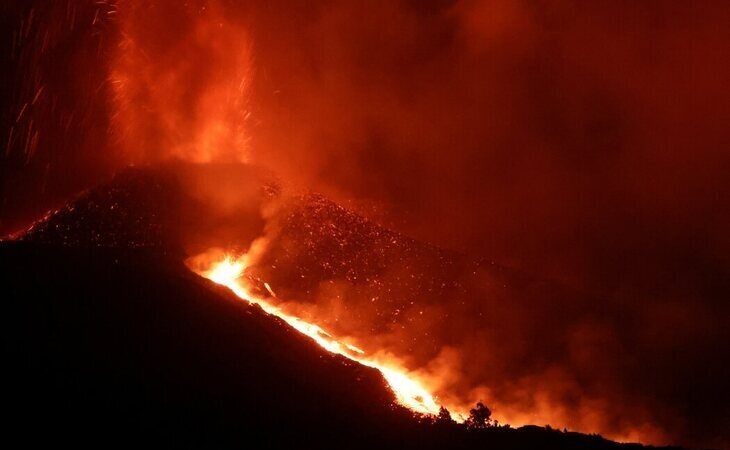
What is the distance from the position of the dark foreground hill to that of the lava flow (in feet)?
2.17

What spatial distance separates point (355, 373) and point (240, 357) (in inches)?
56.3

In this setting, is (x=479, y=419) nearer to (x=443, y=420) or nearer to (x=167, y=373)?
(x=443, y=420)

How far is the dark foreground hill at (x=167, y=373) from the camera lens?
232 inches

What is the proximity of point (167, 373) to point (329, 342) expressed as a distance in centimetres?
305

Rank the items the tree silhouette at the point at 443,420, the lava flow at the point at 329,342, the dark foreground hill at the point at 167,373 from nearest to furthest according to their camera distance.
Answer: the dark foreground hill at the point at 167,373
the tree silhouette at the point at 443,420
the lava flow at the point at 329,342

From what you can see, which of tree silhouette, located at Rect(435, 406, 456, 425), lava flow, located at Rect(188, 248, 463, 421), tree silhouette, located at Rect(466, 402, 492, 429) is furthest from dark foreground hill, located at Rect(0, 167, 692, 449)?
lava flow, located at Rect(188, 248, 463, 421)

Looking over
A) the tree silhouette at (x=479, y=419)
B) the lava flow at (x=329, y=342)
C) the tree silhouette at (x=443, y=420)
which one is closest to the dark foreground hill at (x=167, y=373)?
the tree silhouette at (x=443, y=420)

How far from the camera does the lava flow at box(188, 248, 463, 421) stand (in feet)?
27.5

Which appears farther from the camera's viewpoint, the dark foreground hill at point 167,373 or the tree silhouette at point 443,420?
the tree silhouette at point 443,420

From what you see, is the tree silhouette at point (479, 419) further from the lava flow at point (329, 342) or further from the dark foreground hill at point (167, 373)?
the lava flow at point (329, 342)

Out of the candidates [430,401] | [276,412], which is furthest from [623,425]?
[276,412]

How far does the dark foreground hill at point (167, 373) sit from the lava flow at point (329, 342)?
0.66 metres

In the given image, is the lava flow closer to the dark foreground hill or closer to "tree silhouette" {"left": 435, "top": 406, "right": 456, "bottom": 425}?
"tree silhouette" {"left": 435, "top": 406, "right": 456, "bottom": 425}

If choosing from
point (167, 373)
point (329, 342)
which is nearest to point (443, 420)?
point (329, 342)
